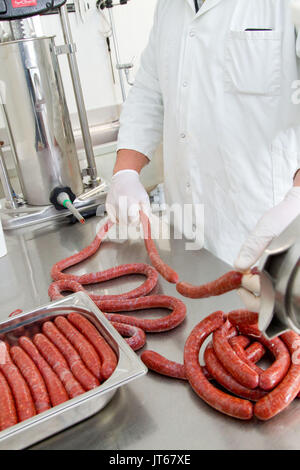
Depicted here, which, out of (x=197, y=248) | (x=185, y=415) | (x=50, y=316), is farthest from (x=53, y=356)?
(x=197, y=248)

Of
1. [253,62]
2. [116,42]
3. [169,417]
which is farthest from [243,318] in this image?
[116,42]

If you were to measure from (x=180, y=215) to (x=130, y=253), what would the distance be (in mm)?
323

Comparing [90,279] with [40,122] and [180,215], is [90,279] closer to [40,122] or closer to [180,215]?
[180,215]

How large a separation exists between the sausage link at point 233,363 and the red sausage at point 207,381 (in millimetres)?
42

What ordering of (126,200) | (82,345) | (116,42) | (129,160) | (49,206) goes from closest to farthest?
(82,345)
(126,200)
(129,160)
(49,206)
(116,42)

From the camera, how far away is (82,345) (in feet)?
3.70

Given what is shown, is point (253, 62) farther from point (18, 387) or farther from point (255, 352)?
point (18, 387)

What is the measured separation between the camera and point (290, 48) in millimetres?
1428

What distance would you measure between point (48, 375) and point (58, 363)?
0.04 meters

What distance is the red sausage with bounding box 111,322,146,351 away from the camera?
3.89ft

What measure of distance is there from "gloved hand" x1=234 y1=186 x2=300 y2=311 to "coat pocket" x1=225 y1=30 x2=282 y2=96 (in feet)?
1.61

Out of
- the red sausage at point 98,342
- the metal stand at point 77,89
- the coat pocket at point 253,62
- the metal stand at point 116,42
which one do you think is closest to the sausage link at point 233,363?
the red sausage at point 98,342

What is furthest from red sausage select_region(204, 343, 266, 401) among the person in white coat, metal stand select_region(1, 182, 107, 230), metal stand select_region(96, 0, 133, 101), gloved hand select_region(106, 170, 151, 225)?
metal stand select_region(96, 0, 133, 101)

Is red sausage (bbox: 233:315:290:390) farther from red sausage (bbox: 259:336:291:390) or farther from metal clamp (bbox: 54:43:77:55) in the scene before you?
metal clamp (bbox: 54:43:77:55)
